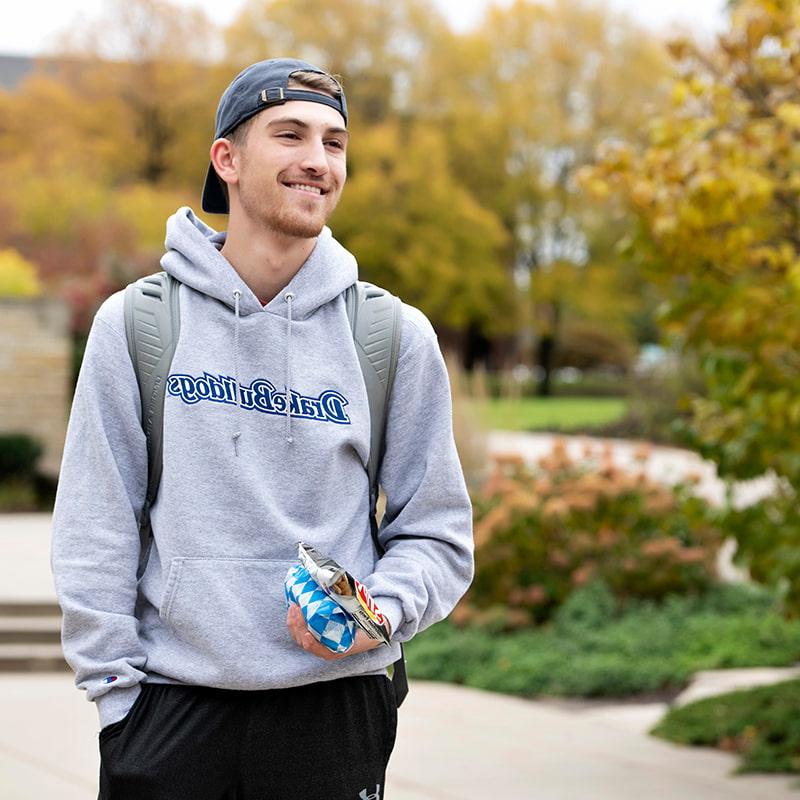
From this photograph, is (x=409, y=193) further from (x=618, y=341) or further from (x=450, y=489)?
(x=450, y=489)

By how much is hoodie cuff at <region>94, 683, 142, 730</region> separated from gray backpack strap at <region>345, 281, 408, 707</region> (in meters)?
0.44

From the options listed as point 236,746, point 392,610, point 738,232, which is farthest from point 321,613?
point 738,232

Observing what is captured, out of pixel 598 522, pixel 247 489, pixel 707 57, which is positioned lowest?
Answer: pixel 598 522

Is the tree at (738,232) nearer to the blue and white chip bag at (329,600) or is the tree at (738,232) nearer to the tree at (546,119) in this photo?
the blue and white chip bag at (329,600)

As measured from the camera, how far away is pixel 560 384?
53281mm

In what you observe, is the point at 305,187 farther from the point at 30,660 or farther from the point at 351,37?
the point at 351,37

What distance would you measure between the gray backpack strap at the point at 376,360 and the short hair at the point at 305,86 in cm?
33

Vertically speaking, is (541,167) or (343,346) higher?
(541,167)

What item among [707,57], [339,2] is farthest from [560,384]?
[707,57]

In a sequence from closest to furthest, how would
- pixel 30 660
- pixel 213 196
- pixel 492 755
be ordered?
1. pixel 213 196
2. pixel 492 755
3. pixel 30 660

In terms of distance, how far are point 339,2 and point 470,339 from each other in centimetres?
1480

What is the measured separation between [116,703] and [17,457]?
52.9ft

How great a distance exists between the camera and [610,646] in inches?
363

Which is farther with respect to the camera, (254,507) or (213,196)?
(213,196)
